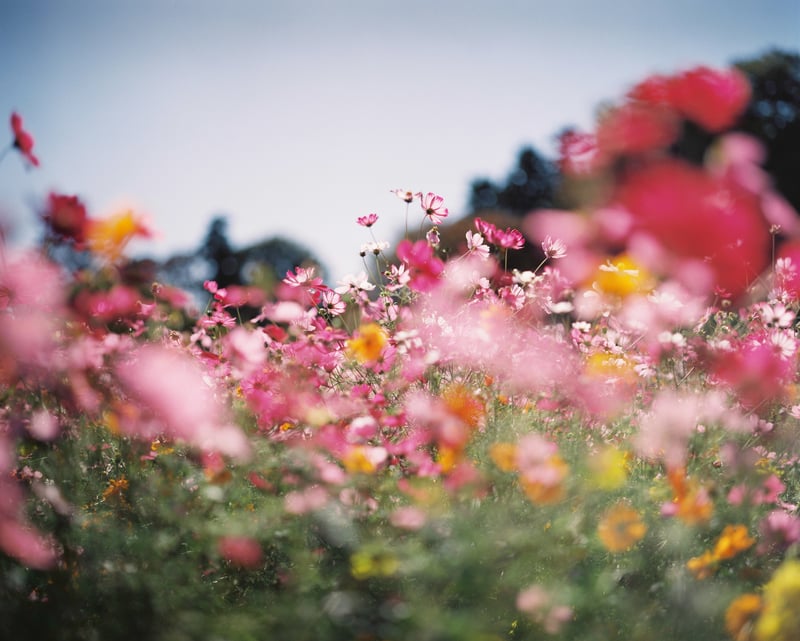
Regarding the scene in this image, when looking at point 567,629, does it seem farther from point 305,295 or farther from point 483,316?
point 305,295

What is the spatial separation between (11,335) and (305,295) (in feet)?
4.16

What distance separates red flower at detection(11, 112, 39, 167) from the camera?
161 centimetres

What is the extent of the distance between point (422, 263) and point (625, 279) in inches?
35.8

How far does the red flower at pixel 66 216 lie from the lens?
1.70m

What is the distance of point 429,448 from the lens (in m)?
2.24

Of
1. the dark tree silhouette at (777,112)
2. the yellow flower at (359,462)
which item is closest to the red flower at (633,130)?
the yellow flower at (359,462)

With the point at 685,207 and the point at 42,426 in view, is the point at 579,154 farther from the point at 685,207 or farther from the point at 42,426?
the point at 42,426

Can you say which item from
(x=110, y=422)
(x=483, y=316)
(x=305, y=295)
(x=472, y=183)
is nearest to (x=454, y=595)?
(x=483, y=316)

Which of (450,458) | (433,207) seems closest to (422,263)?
(433,207)

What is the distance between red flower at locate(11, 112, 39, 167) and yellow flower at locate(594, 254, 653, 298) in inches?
85.1

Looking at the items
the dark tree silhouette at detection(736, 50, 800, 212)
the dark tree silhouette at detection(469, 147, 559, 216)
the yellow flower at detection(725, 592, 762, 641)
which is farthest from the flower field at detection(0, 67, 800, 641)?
the dark tree silhouette at detection(469, 147, 559, 216)

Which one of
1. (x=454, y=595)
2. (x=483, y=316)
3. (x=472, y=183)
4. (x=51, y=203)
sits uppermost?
(x=472, y=183)

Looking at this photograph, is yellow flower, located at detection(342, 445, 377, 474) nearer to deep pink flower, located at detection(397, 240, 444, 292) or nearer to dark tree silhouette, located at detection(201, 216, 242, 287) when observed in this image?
Answer: deep pink flower, located at detection(397, 240, 444, 292)

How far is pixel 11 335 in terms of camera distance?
1.63 m
